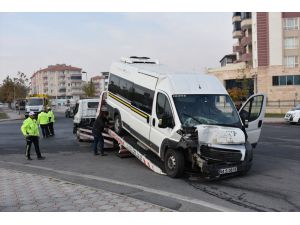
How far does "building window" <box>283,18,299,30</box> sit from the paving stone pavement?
5150 cm

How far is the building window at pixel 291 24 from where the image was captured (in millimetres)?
53322

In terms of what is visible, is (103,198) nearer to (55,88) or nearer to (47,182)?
(47,182)

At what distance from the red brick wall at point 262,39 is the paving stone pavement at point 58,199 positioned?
49.7 metres

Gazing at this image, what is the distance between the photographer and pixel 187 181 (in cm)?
896

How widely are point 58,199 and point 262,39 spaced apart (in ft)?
169

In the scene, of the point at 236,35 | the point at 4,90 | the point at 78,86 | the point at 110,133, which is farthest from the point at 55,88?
the point at 110,133

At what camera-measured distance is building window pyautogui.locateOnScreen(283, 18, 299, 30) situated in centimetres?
5332

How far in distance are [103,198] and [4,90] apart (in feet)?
262

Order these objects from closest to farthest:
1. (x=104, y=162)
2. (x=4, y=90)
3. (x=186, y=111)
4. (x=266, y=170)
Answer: (x=186, y=111)
(x=266, y=170)
(x=104, y=162)
(x=4, y=90)

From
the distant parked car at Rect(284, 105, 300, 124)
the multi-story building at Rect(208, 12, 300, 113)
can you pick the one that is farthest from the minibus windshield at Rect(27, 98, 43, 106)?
the multi-story building at Rect(208, 12, 300, 113)

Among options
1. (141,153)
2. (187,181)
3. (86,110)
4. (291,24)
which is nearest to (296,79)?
(291,24)

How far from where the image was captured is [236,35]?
72438mm

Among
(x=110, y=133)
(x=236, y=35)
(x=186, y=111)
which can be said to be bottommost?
(x=110, y=133)

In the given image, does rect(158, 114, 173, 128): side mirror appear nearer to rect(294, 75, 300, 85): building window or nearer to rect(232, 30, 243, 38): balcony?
rect(294, 75, 300, 85): building window
